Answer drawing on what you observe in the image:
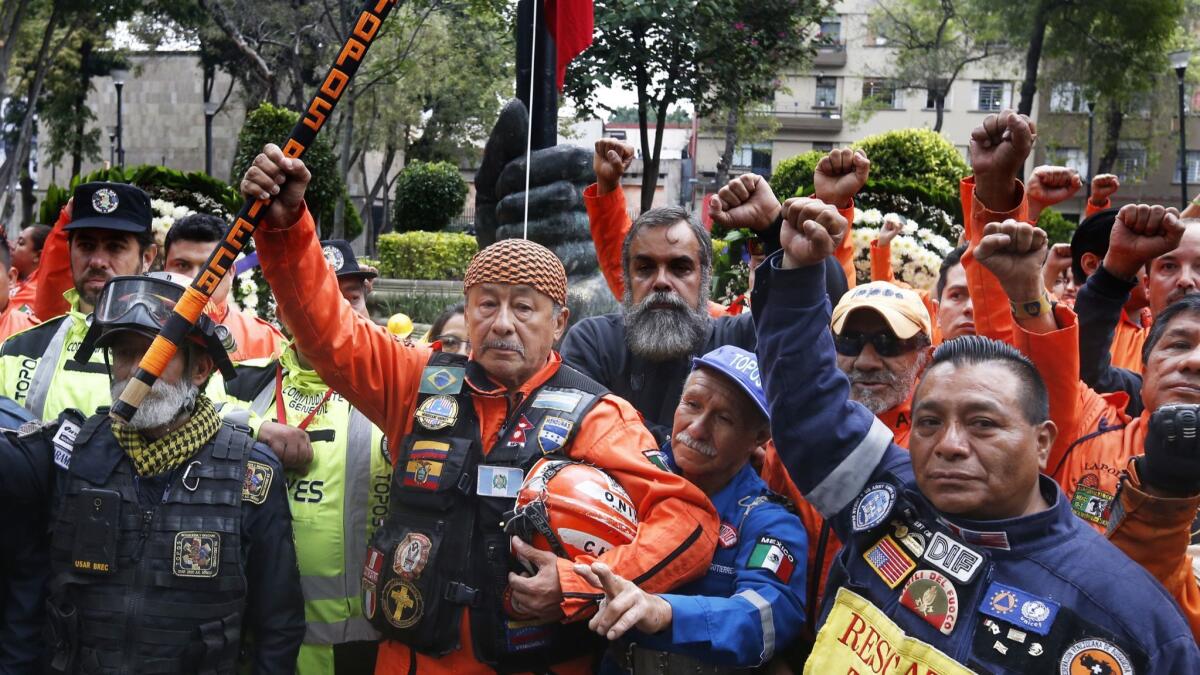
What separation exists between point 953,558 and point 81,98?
34284 millimetres

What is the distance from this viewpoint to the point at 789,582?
2.96 metres

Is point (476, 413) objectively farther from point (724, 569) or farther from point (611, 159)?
point (611, 159)

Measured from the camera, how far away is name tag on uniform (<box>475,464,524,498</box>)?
122 inches

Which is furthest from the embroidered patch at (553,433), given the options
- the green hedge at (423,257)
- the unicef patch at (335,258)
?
the green hedge at (423,257)

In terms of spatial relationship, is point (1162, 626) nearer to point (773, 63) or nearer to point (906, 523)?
point (906, 523)

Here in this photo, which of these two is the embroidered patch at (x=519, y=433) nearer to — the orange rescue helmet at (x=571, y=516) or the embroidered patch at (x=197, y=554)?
the orange rescue helmet at (x=571, y=516)

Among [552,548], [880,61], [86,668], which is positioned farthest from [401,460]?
[880,61]

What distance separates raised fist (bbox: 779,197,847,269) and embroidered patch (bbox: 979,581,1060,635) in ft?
2.70

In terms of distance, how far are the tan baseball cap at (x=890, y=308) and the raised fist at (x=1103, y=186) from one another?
54.2 inches

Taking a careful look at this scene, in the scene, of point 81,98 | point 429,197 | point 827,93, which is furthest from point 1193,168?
point 81,98

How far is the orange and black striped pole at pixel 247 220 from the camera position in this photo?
2.89m

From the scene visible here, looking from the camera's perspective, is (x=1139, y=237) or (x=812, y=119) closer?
(x=1139, y=237)

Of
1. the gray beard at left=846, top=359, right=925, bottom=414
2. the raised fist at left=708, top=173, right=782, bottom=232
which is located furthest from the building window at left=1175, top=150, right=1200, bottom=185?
the raised fist at left=708, top=173, right=782, bottom=232

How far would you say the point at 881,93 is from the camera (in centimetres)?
4475
